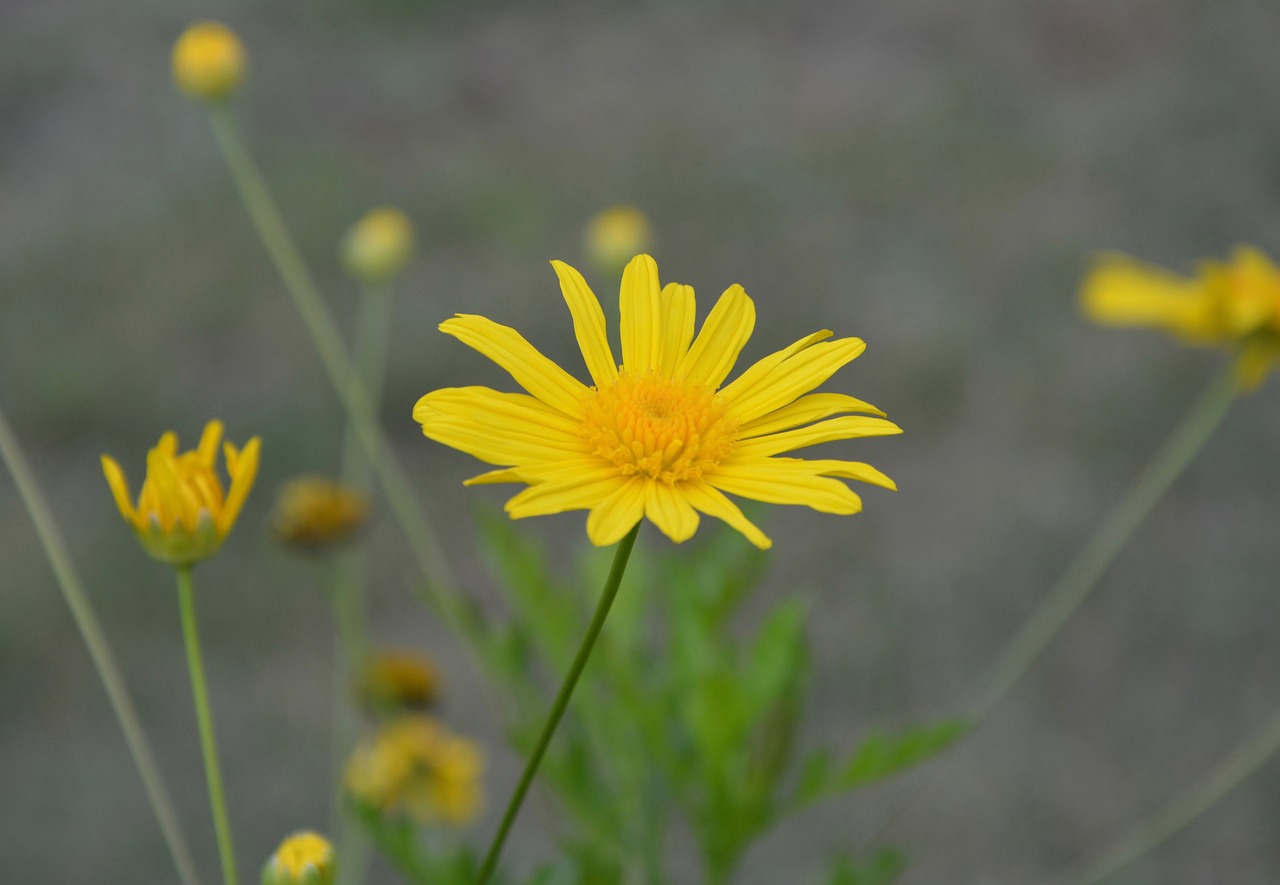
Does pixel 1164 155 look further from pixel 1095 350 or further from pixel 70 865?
pixel 70 865

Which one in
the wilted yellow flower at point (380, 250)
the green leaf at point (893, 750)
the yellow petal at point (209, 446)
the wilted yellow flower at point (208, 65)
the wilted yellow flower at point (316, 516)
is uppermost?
the wilted yellow flower at point (208, 65)

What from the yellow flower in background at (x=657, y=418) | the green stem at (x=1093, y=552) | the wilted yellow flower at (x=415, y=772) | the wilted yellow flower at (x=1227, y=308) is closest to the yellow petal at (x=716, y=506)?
the yellow flower in background at (x=657, y=418)

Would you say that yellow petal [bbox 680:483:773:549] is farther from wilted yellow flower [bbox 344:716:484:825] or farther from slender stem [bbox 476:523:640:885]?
wilted yellow flower [bbox 344:716:484:825]

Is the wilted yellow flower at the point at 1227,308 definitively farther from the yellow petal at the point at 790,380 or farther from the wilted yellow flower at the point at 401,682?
the wilted yellow flower at the point at 401,682

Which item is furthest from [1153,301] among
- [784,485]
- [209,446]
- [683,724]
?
[209,446]

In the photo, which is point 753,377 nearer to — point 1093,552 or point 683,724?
point 683,724
